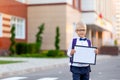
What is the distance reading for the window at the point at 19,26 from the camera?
125ft

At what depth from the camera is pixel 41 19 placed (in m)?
40.3

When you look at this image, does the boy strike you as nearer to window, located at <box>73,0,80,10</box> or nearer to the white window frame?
the white window frame

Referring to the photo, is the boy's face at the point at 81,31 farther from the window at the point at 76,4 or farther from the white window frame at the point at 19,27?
the window at the point at 76,4

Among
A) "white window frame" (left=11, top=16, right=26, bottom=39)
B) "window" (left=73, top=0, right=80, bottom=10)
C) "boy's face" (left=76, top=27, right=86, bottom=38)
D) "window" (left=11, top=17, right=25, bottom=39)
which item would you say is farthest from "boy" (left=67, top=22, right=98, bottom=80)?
"window" (left=73, top=0, right=80, bottom=10)

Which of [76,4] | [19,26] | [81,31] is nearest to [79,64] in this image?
[81,31]

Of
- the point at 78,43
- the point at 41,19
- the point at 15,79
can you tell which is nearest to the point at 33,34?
the point at 41,19

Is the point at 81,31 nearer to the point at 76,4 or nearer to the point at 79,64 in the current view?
the point at 79,64

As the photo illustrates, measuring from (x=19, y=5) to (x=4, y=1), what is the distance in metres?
3.27

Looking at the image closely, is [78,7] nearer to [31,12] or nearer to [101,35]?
[31,12]

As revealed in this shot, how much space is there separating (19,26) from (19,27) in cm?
14

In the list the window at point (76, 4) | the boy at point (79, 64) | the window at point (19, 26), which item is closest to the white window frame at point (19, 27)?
the window at point (19, 26)

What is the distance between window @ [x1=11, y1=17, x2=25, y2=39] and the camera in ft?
125

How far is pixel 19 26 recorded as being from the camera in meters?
39.2

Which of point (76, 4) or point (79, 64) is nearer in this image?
point (79, 64)
